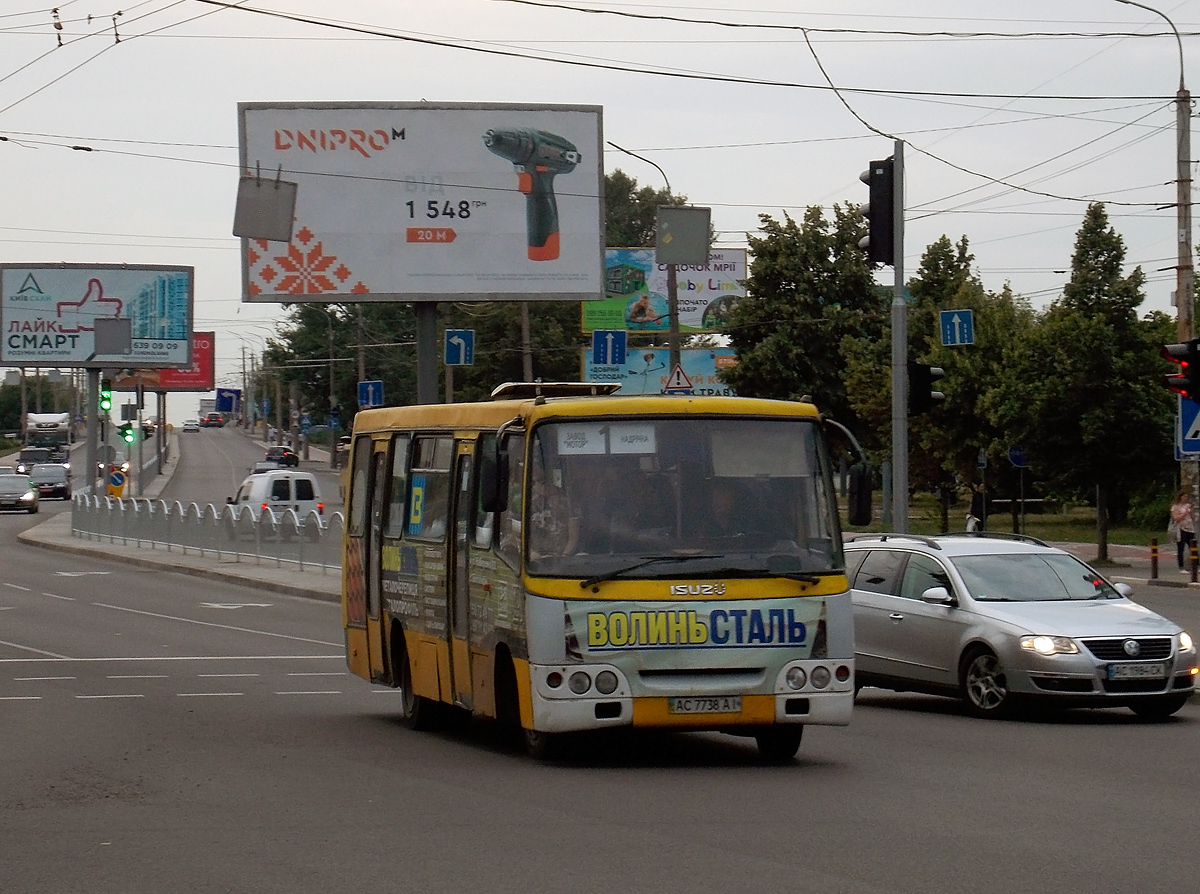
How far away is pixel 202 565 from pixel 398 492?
26.1 metres

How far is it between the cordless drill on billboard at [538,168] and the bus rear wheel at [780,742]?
2410cm

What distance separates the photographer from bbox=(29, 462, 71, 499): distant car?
82.0 meters

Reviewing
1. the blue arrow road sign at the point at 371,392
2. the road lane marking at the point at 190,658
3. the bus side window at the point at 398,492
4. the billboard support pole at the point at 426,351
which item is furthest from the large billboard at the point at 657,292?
the bus side window at the point at 398,492

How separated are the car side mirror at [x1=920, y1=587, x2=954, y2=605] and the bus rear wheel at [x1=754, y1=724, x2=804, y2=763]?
3.83 meters

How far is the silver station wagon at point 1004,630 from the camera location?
14438 millimetres

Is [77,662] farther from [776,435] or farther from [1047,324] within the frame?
[1047,324]

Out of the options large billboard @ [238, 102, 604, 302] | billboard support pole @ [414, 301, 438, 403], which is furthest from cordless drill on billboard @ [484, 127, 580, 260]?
billboard support pole @ [414, 301, 438, 403]

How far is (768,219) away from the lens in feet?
177

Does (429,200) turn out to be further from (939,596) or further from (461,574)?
(461,574)

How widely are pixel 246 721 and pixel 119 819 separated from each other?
5.14m

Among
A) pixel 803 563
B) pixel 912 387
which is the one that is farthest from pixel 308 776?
pixel 912 387

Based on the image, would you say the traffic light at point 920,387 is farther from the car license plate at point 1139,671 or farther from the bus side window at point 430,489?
the bus side window at point 430,489

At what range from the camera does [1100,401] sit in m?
39.7

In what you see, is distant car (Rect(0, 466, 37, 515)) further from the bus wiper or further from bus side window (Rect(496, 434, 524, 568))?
the bus wiper
